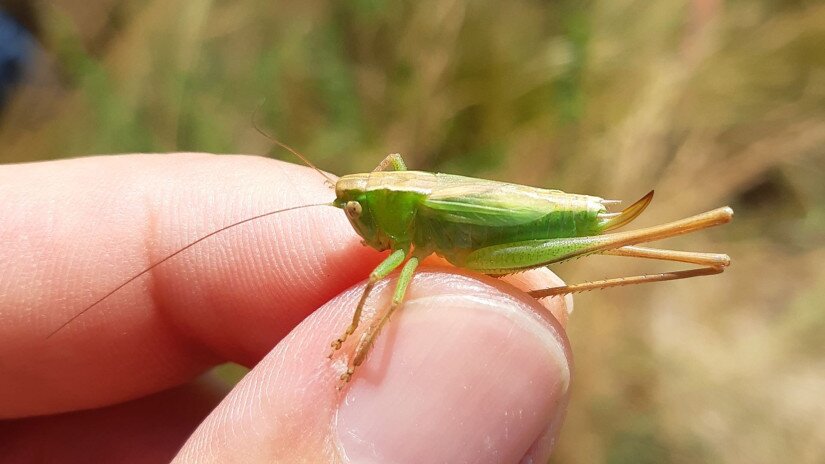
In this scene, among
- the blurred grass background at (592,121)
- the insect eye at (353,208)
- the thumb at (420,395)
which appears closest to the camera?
the thumb at (420,395)

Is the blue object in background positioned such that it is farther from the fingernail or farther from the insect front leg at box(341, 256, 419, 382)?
the fingernail

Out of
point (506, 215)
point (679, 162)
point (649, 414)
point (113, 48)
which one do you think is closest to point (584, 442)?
point (649, 414)

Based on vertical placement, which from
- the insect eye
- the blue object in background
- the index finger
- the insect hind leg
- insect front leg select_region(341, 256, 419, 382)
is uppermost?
the blue object in background

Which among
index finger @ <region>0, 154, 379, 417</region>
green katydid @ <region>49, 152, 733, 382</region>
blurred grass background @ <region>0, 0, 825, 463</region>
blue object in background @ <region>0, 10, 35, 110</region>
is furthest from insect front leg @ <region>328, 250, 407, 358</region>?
blue object in background @ <region>0, 10, 35, 110</region>

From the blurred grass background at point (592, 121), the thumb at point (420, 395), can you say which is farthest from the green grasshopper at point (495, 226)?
the blurred grass background at point (592, 121)

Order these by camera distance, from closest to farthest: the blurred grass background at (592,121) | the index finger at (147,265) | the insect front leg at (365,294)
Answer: the insect front leg at (365,294), the index finger at (147,265), the blurred grass background at (592,121)

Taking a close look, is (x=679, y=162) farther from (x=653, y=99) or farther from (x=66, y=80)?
(x=66, y=80)

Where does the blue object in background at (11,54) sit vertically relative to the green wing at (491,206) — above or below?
above

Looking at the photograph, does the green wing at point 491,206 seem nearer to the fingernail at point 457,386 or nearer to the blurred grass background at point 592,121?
the fingernail at point 457,386
